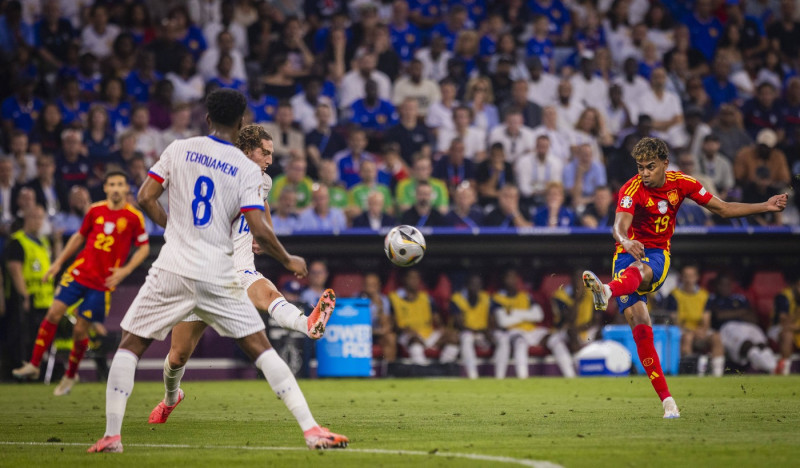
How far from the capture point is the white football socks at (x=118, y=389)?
6.48 metres

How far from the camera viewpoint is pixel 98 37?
1917 cm

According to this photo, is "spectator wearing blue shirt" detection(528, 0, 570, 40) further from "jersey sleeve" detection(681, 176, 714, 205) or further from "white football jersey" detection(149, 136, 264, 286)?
"white football jersey" detection(149, 136, 264, 286)

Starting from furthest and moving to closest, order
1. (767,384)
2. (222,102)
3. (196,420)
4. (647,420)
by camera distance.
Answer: (767,384)
(196,420)
(647,420)
(222,102)

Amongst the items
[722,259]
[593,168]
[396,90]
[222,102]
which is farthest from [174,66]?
[222,102]

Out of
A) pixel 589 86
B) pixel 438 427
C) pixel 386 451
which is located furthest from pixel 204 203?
pixel 589 86

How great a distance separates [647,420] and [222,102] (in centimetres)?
430

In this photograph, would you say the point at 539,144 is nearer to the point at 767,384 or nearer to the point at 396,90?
the point at 396,90

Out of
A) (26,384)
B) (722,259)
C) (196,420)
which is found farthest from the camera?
(722,259)

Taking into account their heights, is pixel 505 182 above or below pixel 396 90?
below

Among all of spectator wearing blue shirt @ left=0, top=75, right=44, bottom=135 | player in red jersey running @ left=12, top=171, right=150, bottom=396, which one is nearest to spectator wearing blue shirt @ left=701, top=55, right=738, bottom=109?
player in red jersey running @ left=12, top=171, right=150, bottom=396

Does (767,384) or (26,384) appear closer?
(767,384)

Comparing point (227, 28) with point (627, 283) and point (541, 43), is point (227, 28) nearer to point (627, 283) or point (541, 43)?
point (541, 43)

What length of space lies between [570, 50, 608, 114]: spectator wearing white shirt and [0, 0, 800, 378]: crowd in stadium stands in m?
0.04

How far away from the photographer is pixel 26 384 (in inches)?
589
